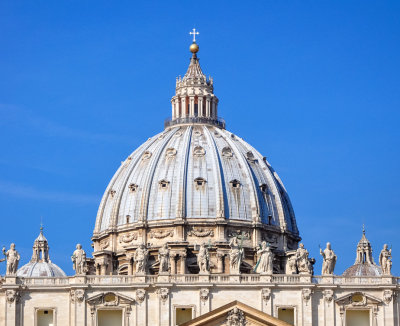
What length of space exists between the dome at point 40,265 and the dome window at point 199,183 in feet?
57.7

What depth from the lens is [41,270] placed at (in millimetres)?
170500

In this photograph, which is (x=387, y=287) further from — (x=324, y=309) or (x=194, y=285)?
(x=194, y=285)

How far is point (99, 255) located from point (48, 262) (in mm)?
6156

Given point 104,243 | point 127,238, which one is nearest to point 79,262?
point 127,238

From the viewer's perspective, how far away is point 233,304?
13150 cm

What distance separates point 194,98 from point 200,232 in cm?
2011

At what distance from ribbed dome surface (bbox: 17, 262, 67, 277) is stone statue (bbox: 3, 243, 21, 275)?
32.2 meters

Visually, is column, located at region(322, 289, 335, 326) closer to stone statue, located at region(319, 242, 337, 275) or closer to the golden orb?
stone statue, located at region(319, 242, 337, 275)

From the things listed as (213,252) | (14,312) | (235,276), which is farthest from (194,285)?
(213,252)

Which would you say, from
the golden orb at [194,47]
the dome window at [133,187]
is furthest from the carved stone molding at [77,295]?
the golden orb at [194,47]

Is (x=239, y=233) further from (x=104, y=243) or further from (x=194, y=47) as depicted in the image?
(x=194, y=47)

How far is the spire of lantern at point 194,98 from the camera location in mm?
191375

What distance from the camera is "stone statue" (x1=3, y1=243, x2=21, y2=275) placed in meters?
135

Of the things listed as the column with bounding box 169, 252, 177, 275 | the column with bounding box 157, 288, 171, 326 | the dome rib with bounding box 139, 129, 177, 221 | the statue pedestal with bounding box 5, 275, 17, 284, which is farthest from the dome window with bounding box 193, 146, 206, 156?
the statue pedestal with bounding box 5, 275, 17, 284
